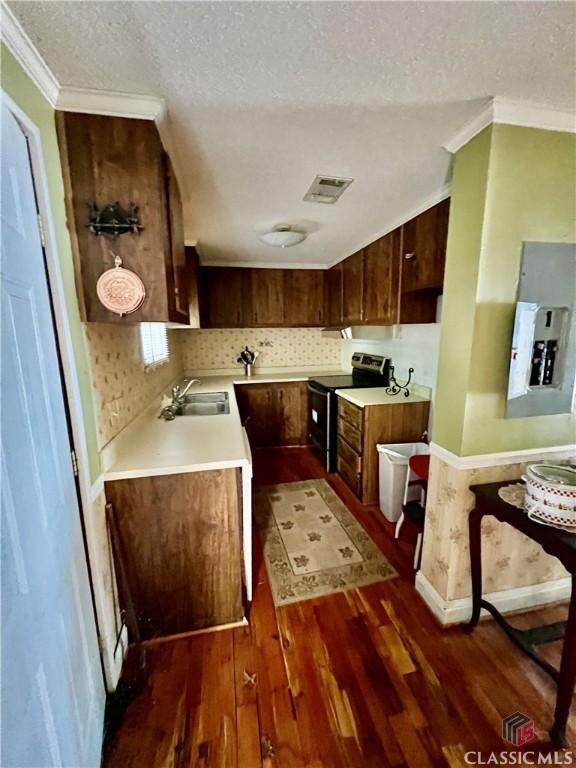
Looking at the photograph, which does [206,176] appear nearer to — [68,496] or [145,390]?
[145,390]

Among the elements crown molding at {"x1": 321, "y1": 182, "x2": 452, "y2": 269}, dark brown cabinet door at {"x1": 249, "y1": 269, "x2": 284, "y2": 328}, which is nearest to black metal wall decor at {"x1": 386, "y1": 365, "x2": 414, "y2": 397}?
crown molding at {"x1": 321, "y1": 182, "x2": 452, "y2": 269}

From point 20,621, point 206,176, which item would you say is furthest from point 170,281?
point 20,621

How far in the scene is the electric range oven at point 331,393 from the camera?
122 inches

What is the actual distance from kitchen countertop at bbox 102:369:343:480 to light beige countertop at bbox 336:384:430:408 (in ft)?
3.47

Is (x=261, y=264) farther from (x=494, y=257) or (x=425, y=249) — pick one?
(x=494, y=257)

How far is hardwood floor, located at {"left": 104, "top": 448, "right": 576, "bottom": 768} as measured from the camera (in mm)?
1078

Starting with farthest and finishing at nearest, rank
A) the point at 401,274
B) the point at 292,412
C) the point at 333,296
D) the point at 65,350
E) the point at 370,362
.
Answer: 1. the point at 292,412
2. the point at 333,296
3. the point at 370,362
4. the point at 401,274
5. the point at 65,350

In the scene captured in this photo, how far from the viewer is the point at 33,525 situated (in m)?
0.73

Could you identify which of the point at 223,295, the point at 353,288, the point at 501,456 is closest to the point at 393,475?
the point at 501,456

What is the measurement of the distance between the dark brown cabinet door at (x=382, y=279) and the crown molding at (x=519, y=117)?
1.05 m

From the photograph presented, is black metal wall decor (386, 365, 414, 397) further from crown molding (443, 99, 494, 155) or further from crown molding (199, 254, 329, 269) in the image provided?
crown molding (199, 254, 329, 269)

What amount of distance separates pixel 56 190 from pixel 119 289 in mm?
363

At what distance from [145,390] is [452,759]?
2.38 meters

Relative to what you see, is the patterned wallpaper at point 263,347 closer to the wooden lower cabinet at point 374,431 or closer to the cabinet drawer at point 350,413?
the cabinet drawer at point 350,413
